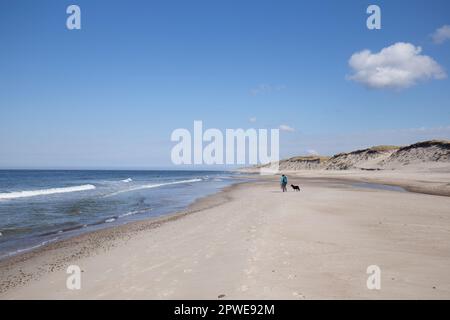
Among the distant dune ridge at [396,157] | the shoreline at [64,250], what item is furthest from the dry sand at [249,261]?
the distant dune ridge at [396,157]

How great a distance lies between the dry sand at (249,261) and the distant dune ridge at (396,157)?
214 feet

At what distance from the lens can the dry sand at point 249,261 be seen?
Result: 6.61 meters

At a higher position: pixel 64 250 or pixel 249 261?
pixel 249 261

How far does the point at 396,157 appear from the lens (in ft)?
278

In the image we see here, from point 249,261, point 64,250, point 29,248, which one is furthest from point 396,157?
point 29,248

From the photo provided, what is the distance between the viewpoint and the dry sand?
6605 mm

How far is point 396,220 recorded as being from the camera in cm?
1465

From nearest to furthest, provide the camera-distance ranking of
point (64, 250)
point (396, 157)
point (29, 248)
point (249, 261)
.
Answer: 1. point (249, 261)
2. point (64, 250)
3. point (29, 248)
4. point (396, 157)

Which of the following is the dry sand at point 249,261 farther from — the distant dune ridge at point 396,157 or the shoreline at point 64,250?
the distant dune ridge at point 396,157

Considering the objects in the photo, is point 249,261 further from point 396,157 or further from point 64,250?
point 396,157

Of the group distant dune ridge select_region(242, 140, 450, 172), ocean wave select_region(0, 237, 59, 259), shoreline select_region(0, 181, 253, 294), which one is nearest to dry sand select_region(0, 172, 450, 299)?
shoreline select_region(0, 181, 253, 294)

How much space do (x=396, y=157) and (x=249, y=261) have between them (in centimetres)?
8844
